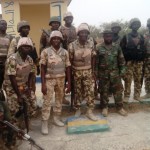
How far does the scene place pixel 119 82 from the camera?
588 centimetres

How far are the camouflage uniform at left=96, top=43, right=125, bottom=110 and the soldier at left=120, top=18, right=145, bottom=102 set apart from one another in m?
0.38

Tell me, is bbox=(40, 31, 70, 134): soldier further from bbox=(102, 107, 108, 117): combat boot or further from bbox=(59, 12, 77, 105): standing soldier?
bbox=(102, 107, 108, 117): combat boot

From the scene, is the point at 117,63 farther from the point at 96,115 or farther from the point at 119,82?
the point at 96,115

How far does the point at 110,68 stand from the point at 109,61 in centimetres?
15

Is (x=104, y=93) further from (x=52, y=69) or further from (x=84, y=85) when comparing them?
(x=52, y=69)

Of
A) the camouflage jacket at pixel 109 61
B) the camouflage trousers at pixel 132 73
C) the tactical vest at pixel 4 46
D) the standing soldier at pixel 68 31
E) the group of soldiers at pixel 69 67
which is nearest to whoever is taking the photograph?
the group of soldiers at pixel 69 67

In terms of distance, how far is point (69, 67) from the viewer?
5.36m

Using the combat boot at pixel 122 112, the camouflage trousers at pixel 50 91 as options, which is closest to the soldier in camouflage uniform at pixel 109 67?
the combat boot at pixel 122 112

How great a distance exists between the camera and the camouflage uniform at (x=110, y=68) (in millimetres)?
5770

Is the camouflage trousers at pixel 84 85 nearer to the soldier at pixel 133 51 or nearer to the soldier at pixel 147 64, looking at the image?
the soldier at pixel 133 51

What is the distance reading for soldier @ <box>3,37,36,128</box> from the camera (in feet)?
15.3

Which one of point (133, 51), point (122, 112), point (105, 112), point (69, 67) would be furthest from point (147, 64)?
point (69, 67)

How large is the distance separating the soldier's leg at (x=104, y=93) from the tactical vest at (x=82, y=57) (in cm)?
52

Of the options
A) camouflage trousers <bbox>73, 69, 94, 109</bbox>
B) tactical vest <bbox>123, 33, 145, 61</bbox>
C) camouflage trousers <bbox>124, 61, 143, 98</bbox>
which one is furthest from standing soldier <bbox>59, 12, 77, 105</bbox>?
camouflage trousers <bbox>124, 61, 143, 98</bbox>
